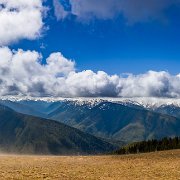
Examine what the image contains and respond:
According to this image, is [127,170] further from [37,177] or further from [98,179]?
[37,177]

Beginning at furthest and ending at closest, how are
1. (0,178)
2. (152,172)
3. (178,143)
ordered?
1. (178,143)
2. (152,172)
3. (0,178)

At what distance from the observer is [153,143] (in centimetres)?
19488

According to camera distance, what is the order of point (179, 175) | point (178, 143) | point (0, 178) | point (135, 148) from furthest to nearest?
1. point (135, 148)
2. point (178, 143)
3. point (179, 175)
4. point (0, 178)

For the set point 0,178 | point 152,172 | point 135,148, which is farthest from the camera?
point 135,148

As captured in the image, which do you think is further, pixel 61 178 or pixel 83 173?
pixel 83 173

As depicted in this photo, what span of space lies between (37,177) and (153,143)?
150 m

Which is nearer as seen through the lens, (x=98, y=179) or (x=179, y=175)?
(x=98, y=179)

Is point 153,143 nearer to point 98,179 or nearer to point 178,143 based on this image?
point 178,143

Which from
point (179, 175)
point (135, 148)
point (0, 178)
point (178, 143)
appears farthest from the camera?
point (135, 148)

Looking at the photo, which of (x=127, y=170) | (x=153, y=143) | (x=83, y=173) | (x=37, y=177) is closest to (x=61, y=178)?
(x=37, y=177)

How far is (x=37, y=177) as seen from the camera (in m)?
51.0

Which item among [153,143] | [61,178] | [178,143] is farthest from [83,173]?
[153,143]

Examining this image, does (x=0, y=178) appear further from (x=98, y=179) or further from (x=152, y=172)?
(x=152, y=172)

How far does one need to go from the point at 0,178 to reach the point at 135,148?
14978cm
